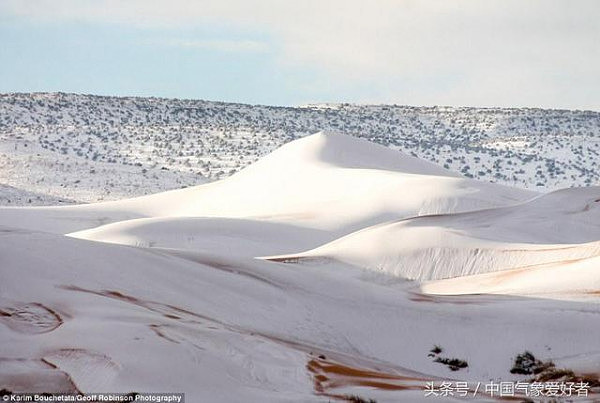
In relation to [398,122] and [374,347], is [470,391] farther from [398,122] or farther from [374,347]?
[398,122]

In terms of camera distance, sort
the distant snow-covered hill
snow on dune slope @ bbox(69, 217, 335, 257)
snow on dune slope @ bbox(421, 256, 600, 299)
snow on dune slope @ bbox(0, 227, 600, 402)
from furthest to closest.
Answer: the distant snow-covered hill → snow on dune slope @ bbox(69, 217, 335, 257) → snow on dune slope @ bbox(421, 256, 600, 299) → snow on dune slope @ bbox(0, 227, 600, 402)

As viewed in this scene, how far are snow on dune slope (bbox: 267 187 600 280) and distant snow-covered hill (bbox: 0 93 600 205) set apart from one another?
2523 cm

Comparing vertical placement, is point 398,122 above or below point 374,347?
above

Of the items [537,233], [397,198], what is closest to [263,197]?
[397,198]

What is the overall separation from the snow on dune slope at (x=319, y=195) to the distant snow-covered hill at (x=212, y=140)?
1270 cm

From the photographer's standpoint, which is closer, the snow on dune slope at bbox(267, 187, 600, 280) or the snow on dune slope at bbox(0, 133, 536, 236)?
the snow on dune slope at bbox(267, 187, 600, 280)

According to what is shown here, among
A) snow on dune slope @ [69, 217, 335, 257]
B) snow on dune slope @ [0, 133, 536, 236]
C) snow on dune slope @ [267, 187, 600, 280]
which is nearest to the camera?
snow on dune slope @ [267, 187, 600, 280]

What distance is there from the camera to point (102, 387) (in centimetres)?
799

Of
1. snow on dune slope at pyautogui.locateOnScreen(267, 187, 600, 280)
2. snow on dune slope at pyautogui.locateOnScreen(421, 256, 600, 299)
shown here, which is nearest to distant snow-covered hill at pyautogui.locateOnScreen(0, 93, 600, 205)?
snow on dune slope at pyautogui.locateOnScreen(267, 187, 600, 280)

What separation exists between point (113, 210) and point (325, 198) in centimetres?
555

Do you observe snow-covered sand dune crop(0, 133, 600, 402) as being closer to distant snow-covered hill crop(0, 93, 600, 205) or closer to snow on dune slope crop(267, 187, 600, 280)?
snow on dune slope crop(267, 187, 600, 280)

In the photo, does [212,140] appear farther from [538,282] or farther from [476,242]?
[538,282]

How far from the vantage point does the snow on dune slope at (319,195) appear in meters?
26.1

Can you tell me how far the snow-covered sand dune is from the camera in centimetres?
859
